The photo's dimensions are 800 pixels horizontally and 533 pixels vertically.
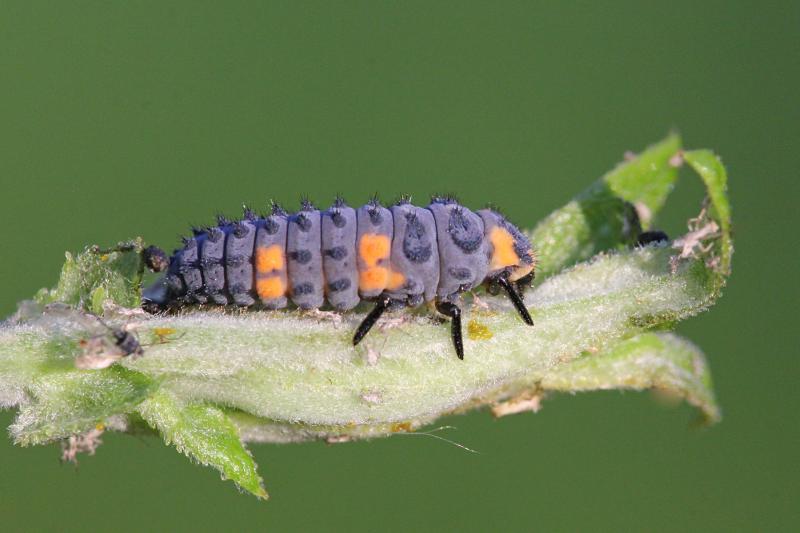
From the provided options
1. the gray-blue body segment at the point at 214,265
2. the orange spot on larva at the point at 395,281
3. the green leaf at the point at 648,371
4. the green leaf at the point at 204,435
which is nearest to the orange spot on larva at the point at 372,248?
the orange spot on larva at the point at 395,281

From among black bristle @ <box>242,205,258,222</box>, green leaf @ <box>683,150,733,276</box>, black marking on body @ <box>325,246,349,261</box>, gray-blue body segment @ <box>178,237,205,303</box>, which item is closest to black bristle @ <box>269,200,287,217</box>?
black bristle @ <box>242,205,258,222</box>

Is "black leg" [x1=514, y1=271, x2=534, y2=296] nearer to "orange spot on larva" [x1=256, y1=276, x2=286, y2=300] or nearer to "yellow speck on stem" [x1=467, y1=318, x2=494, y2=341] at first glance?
"yellow speck on stem" [x1=467, y1=318, x2=494, y2=341]

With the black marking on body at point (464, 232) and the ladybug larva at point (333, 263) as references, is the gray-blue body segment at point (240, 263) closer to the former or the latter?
the ladybug larva at point (333, 263)

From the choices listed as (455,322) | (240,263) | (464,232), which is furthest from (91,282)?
(464,232)

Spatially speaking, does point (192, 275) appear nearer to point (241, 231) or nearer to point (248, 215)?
point (241, 231)

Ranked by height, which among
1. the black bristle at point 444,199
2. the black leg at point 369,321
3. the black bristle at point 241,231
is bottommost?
the black leg at point 369,321
